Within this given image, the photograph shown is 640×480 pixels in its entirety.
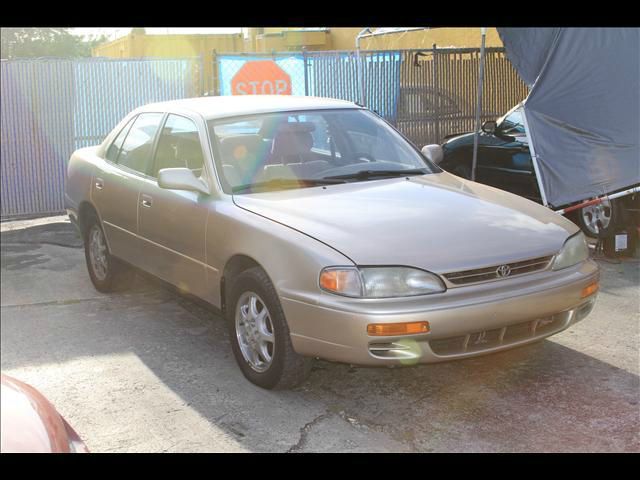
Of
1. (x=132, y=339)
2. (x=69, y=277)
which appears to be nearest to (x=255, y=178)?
(x=132, y=339)

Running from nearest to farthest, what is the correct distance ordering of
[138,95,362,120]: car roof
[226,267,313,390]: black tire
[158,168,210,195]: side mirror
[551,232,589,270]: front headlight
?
[226,267,313,390]: black tire → [551,232,589,270]: front headlight → [158,168,210,195]: side mirror → [138,95,362,120]: car roof

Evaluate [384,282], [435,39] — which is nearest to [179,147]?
[384,282]

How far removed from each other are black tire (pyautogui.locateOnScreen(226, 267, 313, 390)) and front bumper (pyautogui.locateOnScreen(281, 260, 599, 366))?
3.8 inches

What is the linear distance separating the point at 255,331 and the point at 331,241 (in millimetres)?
781

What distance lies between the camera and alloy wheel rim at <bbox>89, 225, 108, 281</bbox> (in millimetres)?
7012

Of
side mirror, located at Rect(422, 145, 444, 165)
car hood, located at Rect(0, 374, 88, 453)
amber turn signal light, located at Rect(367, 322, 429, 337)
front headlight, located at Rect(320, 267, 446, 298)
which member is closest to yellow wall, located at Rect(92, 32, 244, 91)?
side mirror, located at Rect(422, 145, 444, 165)

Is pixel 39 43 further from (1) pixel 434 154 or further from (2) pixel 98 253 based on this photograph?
(1) pixel 434 154

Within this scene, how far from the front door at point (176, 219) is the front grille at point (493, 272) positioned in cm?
169

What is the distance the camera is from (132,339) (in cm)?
593

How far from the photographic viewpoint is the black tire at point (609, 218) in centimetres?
805

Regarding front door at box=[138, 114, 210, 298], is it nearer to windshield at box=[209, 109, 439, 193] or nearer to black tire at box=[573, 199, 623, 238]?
windshield at box=[209, 109, 439, 193]

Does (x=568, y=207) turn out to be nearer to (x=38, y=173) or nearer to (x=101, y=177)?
(x=101, y=177)

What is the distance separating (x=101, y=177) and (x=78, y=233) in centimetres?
85

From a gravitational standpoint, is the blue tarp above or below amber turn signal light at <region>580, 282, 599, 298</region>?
above
